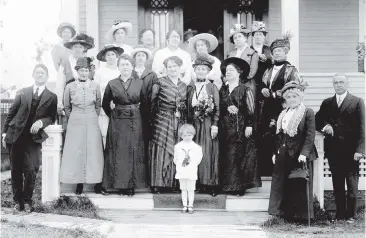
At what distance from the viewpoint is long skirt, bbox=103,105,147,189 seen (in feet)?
23.3

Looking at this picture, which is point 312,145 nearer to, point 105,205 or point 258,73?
point 258,73

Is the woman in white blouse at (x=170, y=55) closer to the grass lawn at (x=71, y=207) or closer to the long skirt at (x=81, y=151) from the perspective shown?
the long skirt at (x=81, y=151)

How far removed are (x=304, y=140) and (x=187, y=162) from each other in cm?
158

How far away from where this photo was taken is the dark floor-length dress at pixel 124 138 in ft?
23.3

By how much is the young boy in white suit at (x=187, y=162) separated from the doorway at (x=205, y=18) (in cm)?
493

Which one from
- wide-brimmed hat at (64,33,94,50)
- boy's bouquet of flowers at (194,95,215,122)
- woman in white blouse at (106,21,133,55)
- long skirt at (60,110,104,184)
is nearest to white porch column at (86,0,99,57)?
woman in white blouse at (106,21,133,55)

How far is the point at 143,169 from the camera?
721 cm

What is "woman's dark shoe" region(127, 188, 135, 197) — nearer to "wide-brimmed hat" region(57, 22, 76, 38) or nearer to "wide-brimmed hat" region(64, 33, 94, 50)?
"wide-brimmed hat" region(64, 33, 94, 50)

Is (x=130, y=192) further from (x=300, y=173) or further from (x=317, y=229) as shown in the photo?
(x=317, y=229)

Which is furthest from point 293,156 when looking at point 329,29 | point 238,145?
point 329,29

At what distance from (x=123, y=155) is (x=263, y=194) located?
2.08 metres

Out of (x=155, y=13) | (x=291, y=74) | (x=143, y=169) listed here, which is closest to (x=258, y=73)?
(x=291, y=74)

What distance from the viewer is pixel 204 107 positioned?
698 cm

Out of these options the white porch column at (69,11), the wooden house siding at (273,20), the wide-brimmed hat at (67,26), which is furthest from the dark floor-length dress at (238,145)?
the wooden house siding at (273,20)
